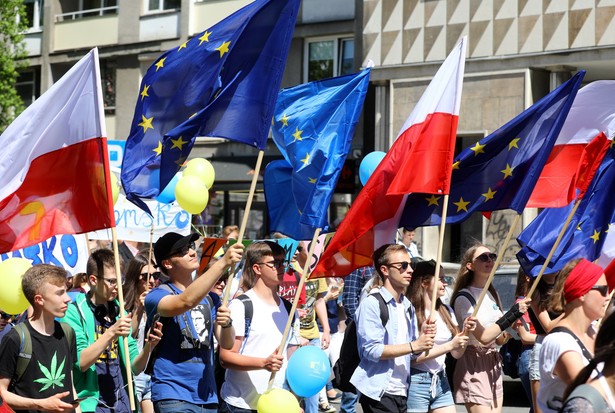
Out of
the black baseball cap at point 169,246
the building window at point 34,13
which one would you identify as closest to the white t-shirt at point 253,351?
the black baseball cap at point 169,246

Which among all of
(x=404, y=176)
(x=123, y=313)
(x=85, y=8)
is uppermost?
(x=85, y=8)

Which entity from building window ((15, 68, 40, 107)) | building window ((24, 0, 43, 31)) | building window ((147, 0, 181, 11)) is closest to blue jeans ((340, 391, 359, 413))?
building window ((147, 0, 181, 11))

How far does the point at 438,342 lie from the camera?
841cm

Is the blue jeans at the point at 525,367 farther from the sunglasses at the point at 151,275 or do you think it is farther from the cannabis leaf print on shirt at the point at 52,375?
the cannabis leaf print on shirt at the point at 52,375

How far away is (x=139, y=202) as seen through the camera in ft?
24.5

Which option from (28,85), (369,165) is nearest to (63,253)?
(369,165)

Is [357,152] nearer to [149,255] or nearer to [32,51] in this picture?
[32,51]

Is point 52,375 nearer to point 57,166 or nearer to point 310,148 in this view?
point 57,166

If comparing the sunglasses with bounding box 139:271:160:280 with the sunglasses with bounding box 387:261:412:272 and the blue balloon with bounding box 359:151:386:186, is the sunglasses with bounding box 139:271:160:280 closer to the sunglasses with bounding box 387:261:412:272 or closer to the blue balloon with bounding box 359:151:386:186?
the sunglasses with bounding box 387:261:412:272

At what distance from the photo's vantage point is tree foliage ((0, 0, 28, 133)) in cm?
3016

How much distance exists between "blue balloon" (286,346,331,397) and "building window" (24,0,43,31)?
95.1 feet

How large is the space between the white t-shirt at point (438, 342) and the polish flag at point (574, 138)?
117 cm

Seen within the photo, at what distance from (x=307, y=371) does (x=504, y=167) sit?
250 cm

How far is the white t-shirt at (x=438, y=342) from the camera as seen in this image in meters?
8.21
